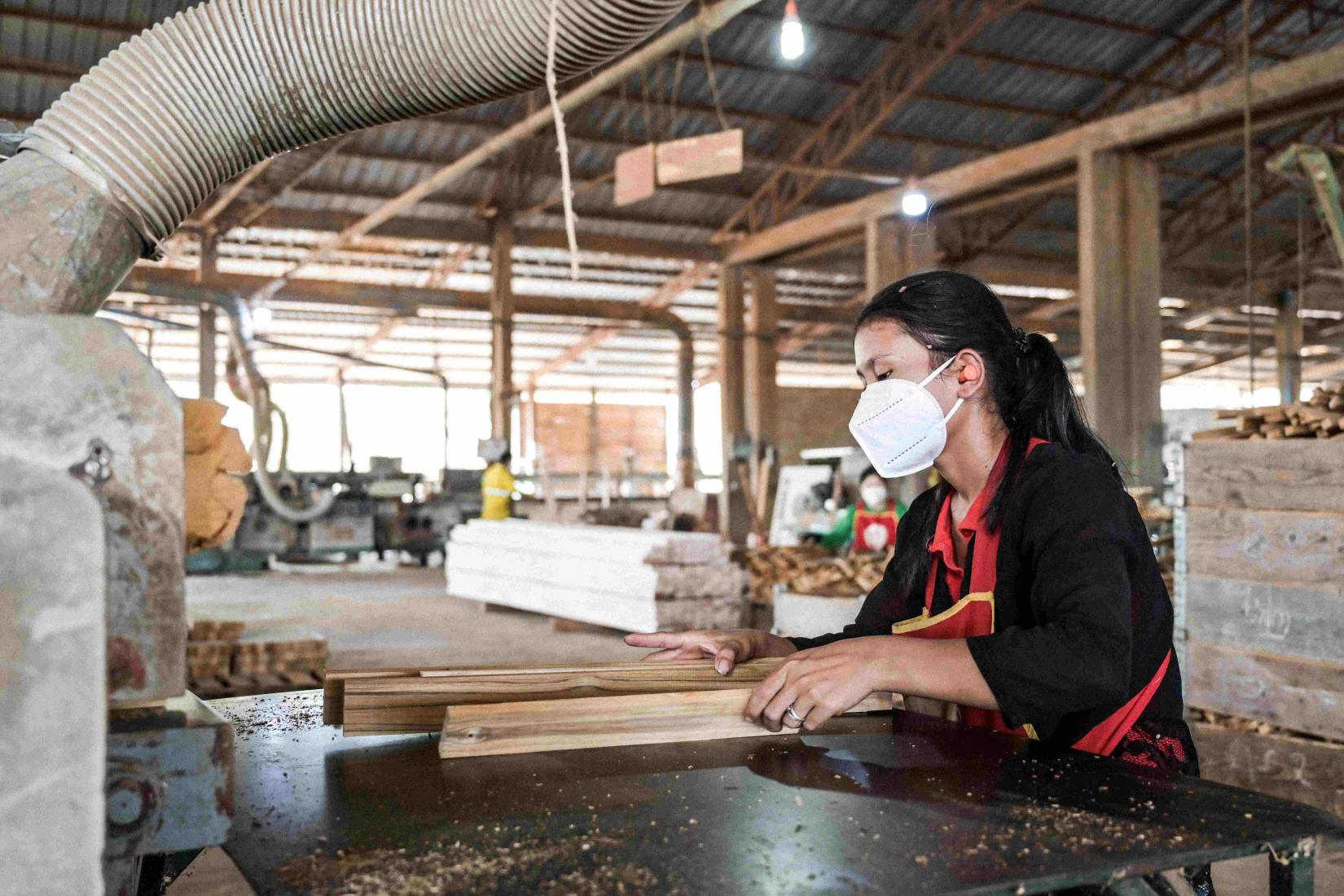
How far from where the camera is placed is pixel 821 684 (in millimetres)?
1604

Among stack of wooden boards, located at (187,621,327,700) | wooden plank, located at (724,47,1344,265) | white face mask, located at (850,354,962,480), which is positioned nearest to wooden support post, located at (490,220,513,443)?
wooden plank, located at (724,47,1344,265)

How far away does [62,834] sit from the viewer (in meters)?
0.91

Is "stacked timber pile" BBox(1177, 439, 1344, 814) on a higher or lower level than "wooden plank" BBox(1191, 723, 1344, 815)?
higher

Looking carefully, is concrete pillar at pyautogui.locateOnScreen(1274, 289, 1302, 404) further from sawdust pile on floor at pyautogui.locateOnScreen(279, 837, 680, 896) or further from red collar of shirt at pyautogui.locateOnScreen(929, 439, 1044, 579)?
sawdust pile on floor at pyautogui.locateOnScreen(279, 837, 680, 896)

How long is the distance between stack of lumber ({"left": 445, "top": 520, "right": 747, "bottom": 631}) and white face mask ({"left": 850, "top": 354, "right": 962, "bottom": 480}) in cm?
533

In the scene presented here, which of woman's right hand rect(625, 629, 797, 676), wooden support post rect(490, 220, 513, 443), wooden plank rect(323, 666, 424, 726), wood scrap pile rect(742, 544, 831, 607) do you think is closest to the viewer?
wooden plank rect(323, 666, 424, 726)

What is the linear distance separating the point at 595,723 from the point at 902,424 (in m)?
0.85

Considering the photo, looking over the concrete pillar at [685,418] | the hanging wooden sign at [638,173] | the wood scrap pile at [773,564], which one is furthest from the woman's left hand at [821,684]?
the concrete pillar at [685,418]

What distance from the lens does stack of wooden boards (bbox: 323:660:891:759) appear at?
5.18ft

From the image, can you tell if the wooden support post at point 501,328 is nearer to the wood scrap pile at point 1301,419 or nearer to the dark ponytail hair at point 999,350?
the wood scrap pile at point 1301,419

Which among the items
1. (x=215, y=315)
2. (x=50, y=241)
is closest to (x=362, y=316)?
(x=215, y=315)

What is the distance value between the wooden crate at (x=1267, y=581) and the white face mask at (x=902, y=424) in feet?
8.00

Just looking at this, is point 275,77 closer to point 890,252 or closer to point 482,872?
point 482,872

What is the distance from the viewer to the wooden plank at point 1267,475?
12.7 ft
